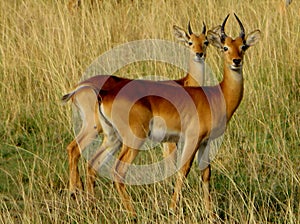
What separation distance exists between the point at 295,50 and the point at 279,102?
0.86m

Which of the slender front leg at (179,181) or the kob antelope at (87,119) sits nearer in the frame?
the slender front leg at (179,181)

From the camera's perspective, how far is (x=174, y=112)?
5.04 m

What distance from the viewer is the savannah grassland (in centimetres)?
470

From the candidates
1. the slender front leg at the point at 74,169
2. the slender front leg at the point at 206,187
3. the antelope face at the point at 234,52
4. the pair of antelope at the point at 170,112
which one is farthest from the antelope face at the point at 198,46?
the slender front leg at the point at 206,187

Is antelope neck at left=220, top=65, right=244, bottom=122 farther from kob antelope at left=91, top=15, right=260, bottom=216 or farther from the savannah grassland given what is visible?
the savannah grassland

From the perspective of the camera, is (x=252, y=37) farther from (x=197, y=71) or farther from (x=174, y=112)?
(x=197, y=71)

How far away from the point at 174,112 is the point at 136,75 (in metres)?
2.15

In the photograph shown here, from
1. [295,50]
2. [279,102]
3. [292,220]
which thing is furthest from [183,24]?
[292,220]

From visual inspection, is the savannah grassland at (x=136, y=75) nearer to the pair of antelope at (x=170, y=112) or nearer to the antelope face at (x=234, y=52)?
the pair of antelope at (x=170, y=112)

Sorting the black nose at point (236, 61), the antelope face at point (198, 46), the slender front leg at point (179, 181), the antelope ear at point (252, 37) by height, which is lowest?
the slender front leg at point (179, 181)

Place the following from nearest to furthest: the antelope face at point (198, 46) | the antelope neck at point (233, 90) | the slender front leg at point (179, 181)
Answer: the slender front leg at point (179, 181) < the antelope neck at point (233, 90) < the antelope face at point (198, 46)

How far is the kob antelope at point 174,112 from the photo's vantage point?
496cm

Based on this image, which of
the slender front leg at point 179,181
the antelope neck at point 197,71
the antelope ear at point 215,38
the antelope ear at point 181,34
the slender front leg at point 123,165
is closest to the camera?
the slender front leg at point 179,181

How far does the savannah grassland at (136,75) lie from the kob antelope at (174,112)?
194 mm
